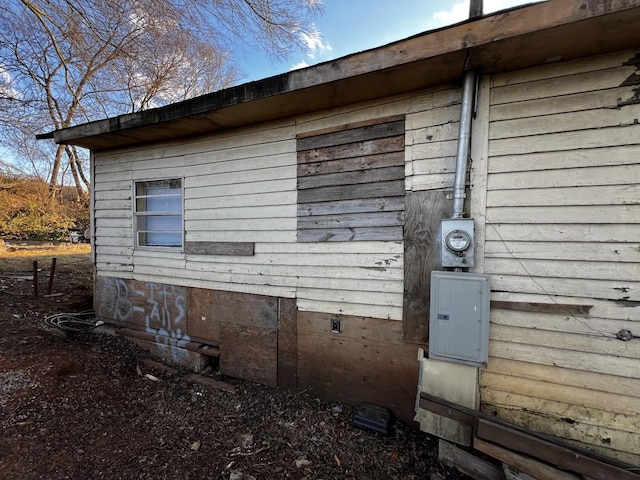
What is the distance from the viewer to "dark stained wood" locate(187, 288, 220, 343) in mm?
3686

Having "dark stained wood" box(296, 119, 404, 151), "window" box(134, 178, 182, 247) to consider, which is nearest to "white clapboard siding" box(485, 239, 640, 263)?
"dark stained wood" box(296, 119, 404, 151)

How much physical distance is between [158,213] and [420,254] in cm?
358

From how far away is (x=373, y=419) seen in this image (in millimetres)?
2627

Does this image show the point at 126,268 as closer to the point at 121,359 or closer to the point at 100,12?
the point at 121,359

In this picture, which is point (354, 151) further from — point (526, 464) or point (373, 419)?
point (526, 464)

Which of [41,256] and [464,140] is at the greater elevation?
[464,140]

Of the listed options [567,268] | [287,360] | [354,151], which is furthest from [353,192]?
[287,360]

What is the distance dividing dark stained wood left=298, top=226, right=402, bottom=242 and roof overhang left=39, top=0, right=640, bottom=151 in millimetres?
1253

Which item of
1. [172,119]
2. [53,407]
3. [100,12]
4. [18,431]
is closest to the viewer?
[18,431]

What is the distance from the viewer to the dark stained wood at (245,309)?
10.9ft

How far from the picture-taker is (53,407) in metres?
2.82

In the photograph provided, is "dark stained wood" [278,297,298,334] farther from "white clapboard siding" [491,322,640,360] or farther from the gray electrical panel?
"white clapboard siding" [491,322,640,360]

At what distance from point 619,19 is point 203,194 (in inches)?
154

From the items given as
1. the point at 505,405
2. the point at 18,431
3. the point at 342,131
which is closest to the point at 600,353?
the point at 505,405
